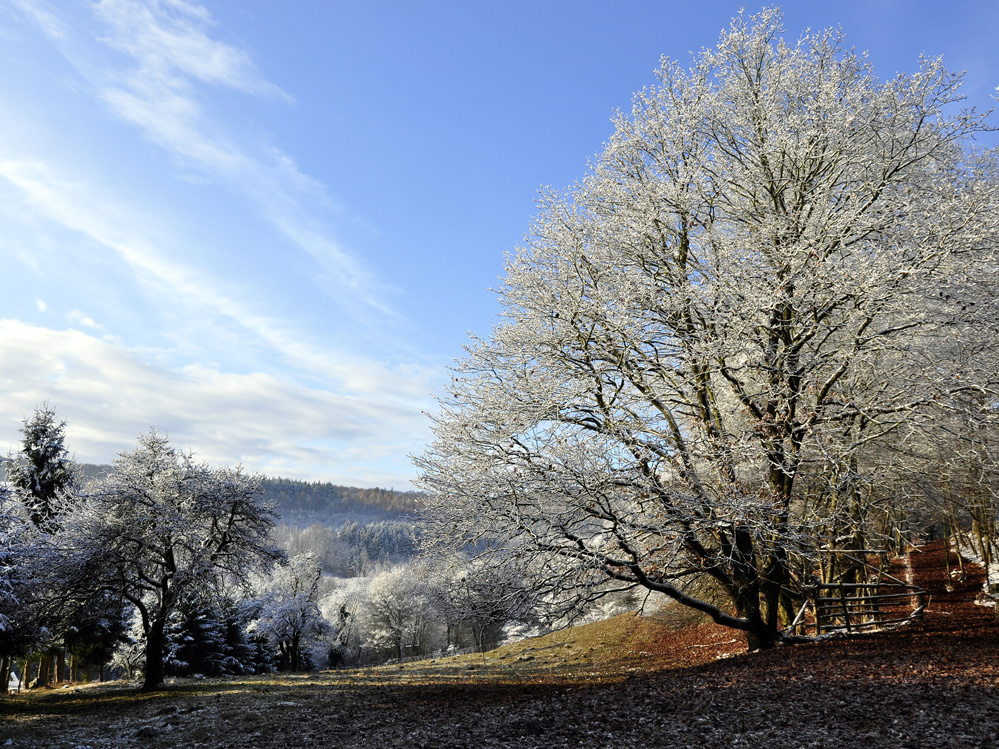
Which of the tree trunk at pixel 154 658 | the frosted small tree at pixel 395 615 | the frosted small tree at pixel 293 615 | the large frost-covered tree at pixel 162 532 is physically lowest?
the frosted small tree at pixel 395 615

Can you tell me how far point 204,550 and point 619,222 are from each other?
1688cm

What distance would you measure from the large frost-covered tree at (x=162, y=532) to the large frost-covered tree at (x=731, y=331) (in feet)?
39.7

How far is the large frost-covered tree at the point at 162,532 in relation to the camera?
16.8 meters

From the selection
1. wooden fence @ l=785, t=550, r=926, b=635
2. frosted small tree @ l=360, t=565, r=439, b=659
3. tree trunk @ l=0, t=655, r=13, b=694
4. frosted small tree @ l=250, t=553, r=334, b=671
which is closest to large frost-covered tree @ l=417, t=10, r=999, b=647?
wooden fence @ l=785, t=550, r=926, b=635

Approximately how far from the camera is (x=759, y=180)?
10453mm

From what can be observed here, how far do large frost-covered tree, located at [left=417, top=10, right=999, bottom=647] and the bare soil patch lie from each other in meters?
1.67

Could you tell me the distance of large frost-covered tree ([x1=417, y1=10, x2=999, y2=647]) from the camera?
8.73 m

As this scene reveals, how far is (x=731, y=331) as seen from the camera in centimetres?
888

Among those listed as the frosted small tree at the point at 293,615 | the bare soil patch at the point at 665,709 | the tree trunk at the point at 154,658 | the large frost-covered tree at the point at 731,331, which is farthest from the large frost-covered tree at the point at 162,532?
the frosted small tree at the point at 293,615

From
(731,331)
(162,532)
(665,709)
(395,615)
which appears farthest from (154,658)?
(395,615)

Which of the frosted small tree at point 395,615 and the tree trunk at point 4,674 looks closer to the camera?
the tree trunk at point 4,674

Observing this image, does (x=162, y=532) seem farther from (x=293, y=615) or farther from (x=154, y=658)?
(x=293, y=615)

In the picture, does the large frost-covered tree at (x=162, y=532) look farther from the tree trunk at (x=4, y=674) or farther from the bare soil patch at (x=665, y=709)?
the tree trunk at (x=4, y=674)

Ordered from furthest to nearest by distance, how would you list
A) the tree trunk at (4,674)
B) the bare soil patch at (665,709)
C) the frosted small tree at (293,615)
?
1. the frosted small tree at (293,615)
2. the tree trunk at (4,674)
3. the bare soil patch at (665,709)
